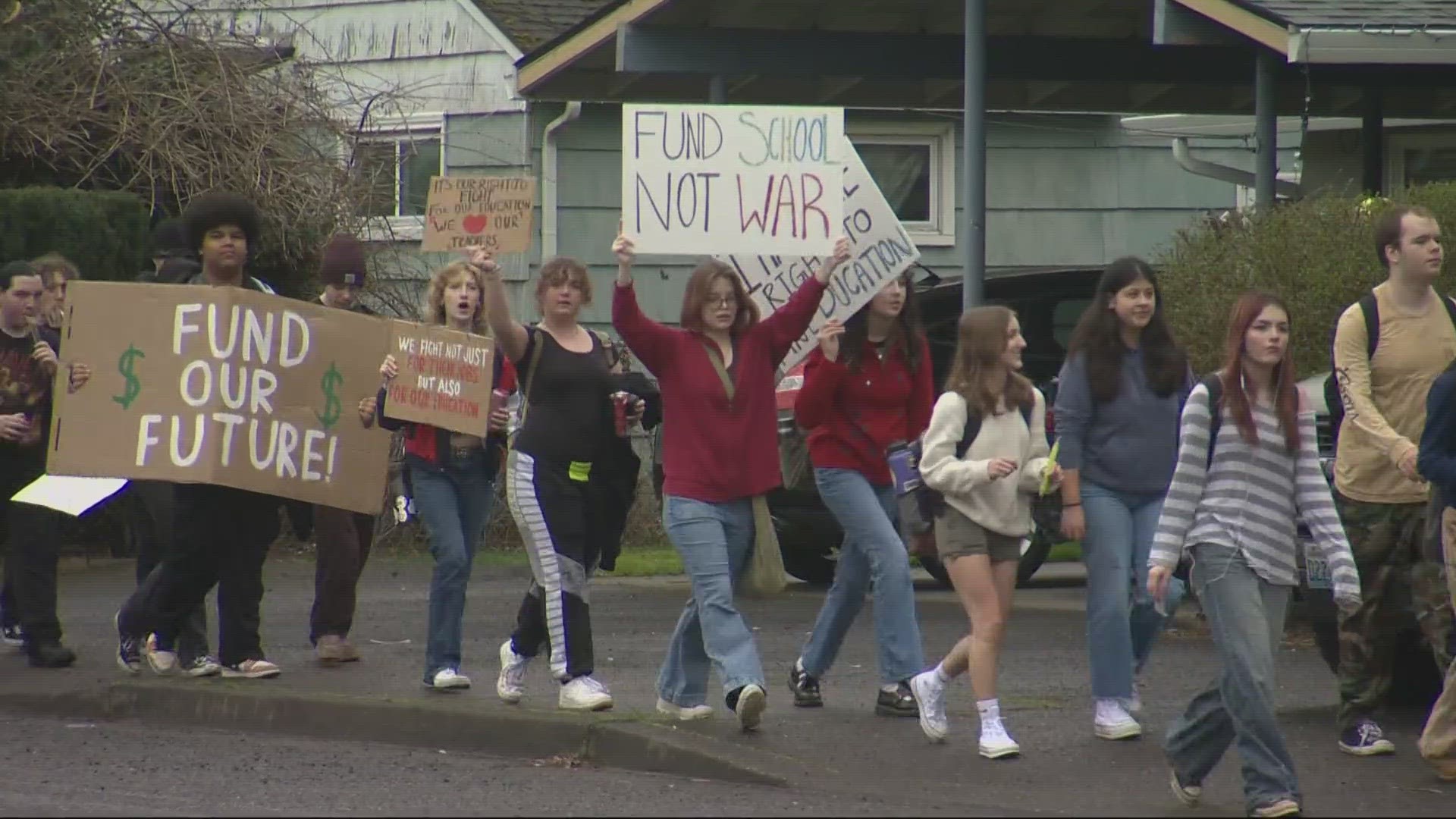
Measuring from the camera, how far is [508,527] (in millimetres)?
16297

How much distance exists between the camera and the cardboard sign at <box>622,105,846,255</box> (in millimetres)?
8648

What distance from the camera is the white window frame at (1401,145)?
20297 millimetres

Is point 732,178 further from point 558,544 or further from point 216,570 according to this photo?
point 216,570

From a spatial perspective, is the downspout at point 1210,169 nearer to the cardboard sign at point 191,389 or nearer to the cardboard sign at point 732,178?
the cardboard sign at point 732,178

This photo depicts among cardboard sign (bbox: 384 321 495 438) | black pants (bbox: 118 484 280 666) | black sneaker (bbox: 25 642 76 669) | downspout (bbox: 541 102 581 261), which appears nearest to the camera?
cardboard sign (bbox: 384 321 495 438)

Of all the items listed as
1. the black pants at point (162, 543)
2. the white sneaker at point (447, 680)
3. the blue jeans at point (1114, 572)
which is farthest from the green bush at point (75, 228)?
the blue jeans at point (1114, 572)

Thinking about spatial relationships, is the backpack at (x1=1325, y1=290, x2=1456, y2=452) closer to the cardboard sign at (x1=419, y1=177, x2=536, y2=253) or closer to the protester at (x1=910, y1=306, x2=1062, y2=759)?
the protester at (x1=910, y1=306, x2=1062, y2=759)

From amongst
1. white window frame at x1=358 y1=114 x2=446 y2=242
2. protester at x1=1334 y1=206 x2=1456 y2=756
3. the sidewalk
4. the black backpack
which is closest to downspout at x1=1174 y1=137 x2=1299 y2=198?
white window frame at x1=358 y1=114 x2=446 y2=242

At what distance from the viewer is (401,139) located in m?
17.8

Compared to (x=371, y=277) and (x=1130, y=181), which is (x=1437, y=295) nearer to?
(x=371, y=277)

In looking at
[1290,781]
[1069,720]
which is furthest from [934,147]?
[1290,781]

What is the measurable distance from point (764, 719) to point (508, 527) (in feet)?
26.4

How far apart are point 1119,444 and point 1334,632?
1.28 meters

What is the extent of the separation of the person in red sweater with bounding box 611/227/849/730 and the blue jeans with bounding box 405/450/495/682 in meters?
1.17
